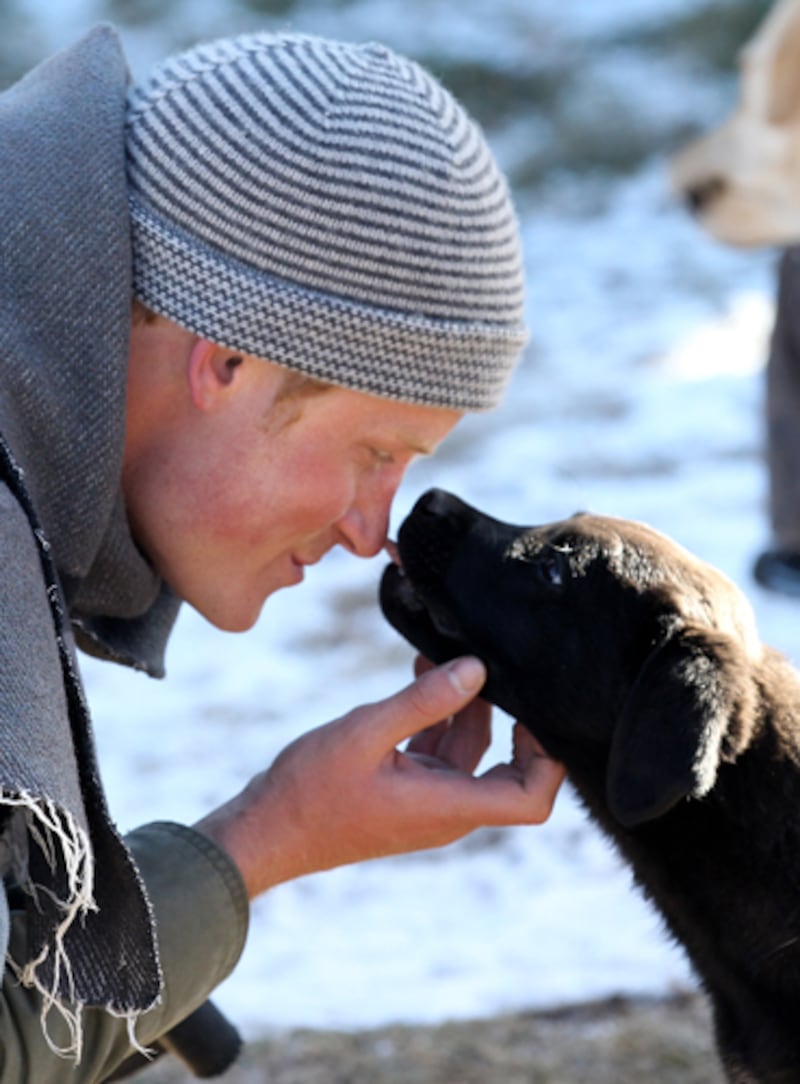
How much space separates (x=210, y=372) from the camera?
247cm

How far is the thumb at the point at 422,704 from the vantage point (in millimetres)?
2547

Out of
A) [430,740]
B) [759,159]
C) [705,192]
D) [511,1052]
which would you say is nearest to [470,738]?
[430,740]

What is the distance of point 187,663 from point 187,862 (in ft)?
14.4

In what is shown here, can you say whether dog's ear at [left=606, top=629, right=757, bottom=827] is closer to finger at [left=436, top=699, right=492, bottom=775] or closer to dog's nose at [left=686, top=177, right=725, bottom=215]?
finger at [left=436, top=699, right=492, bottom=775]

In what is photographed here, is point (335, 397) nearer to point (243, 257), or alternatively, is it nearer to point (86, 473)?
point (243, 257)

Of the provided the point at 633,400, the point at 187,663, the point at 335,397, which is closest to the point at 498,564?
the point at 335,397

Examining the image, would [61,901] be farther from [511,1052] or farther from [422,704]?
[511,1052]

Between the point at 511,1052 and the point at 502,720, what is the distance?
2.07 meters

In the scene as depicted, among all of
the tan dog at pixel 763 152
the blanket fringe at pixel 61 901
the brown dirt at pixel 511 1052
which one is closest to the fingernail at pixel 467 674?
the blanket fringe at pixel 61 901

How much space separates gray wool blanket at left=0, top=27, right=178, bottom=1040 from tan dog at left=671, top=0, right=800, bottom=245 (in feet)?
18.7

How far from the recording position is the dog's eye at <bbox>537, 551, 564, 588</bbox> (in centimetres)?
297

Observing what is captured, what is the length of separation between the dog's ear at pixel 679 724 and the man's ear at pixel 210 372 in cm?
83

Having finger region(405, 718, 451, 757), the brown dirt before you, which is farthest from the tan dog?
finger region(405, 718, 451, 757)

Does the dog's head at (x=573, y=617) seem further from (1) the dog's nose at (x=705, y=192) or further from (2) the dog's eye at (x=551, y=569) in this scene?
(1) the dog's nose at (x=705, y=192)
